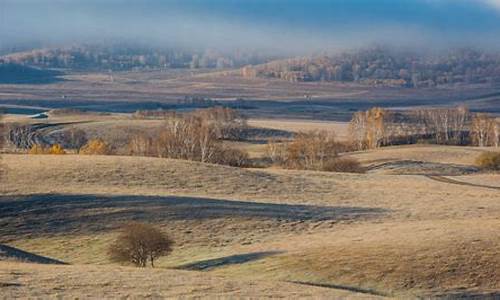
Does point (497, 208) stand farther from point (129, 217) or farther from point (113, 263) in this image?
point (113, 263)

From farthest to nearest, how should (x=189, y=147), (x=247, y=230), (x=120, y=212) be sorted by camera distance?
1. (x=189, y=147)
2. (x=120, y=212)
3. (x=247, y=230)

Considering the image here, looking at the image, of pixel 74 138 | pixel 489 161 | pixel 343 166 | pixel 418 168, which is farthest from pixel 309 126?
pixel 343 166

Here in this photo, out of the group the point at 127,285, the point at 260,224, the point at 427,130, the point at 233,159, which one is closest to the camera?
the point at 127,285

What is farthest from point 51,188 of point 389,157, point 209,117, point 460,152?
point 209,117

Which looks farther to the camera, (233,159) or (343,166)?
(233,159)

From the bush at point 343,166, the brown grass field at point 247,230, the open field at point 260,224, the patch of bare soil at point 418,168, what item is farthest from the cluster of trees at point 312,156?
the open field at point 260,224

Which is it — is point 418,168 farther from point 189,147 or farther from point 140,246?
point 140,246

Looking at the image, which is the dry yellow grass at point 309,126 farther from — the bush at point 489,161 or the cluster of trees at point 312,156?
the bush at point 489,161
